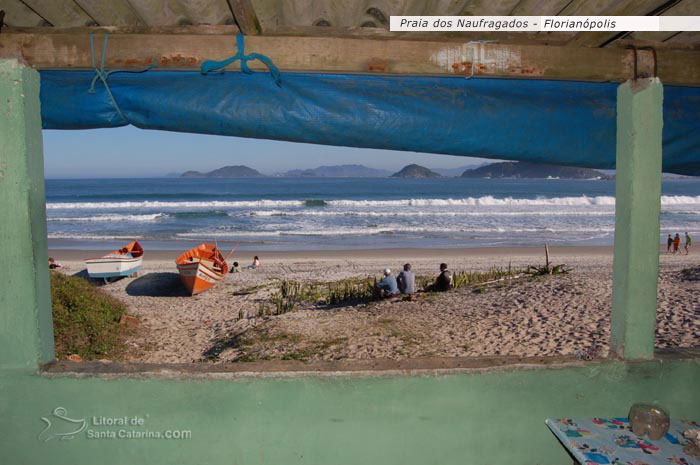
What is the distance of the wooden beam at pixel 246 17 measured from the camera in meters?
2.21

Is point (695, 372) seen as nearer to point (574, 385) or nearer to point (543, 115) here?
point (574, 385)

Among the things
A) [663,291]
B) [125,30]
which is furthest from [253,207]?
[125,30]

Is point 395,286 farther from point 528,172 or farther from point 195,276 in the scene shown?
point 528,172

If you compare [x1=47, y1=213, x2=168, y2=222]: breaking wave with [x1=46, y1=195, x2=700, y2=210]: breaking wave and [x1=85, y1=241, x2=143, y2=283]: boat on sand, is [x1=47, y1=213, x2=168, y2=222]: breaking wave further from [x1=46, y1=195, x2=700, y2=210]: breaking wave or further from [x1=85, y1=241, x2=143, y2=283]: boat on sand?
[x1=85, y1=241, x2=143, y2=283]: boat on sand

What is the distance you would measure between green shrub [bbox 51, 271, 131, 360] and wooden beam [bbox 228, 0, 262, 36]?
18.8ft

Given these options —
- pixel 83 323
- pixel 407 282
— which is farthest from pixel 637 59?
pixel 83 323

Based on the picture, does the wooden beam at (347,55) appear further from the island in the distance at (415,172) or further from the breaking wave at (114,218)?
the island in the distance at (415,172)

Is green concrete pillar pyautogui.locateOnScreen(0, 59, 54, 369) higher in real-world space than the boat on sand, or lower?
higher

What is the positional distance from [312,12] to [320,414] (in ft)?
6.65

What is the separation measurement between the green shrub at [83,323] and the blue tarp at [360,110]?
5110mm

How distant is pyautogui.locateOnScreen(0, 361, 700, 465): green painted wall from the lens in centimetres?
248

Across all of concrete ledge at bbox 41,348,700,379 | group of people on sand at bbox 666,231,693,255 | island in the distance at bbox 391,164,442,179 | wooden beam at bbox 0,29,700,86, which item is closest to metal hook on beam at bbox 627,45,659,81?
wooden beam at bbox 0,29,700,86

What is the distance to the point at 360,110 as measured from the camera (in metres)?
2.54

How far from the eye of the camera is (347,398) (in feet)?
8.26
